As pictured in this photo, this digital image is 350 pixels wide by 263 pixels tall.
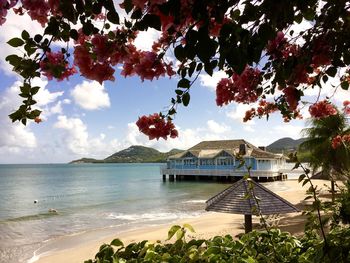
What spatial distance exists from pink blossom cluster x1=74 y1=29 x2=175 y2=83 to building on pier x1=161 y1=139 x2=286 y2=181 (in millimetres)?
49076

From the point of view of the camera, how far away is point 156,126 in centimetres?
331

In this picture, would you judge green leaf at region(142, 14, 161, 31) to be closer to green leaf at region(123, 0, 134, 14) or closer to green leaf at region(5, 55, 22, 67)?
green leaf at region(123, 0, 134, 14)

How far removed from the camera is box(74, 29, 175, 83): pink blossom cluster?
2.38m

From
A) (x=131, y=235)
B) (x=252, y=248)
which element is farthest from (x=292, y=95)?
(x=131, y=235)

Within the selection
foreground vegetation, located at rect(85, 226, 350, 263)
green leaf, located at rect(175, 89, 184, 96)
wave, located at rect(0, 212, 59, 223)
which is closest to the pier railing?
wave, located at rect(0, 212, 59, 223)

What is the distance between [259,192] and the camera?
975 cm

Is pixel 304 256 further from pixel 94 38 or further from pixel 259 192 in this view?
pixel 259 192

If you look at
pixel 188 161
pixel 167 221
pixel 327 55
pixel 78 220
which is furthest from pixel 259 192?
pixel 188 161

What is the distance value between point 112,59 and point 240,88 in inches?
58.6

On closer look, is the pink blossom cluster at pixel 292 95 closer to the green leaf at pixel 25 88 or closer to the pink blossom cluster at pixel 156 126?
the pink blossom cluster at pixel 156 126

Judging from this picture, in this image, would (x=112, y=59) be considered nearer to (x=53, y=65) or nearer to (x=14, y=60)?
(x=53, y=65)

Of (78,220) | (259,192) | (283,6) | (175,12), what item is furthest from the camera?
(78,220)

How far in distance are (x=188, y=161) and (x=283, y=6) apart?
56733 mm

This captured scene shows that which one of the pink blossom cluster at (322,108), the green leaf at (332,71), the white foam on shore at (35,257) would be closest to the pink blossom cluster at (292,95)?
the green leaf at (332,71)
